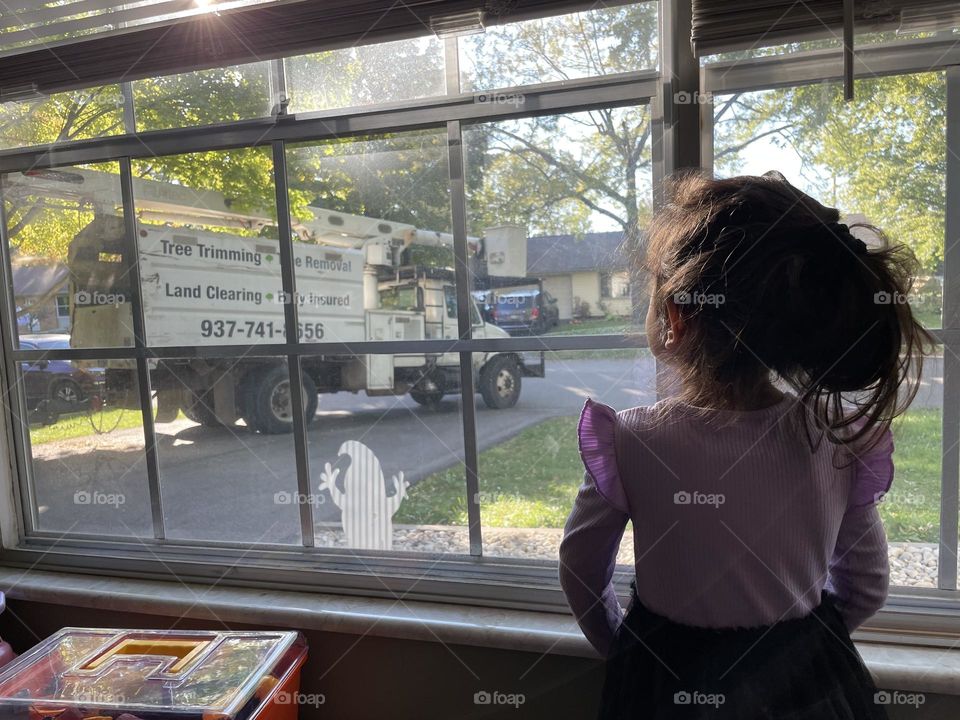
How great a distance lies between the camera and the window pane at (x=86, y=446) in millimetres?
1905

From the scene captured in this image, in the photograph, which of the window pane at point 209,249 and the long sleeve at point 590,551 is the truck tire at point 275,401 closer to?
the window pane at point 209,249

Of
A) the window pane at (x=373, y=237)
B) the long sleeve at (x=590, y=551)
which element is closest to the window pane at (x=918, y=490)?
the long sleeve at (x=590, y=551)

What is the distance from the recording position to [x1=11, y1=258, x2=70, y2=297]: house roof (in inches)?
Result: 76.1

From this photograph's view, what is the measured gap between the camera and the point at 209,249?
190cm

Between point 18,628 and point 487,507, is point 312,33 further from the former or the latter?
point 18,628

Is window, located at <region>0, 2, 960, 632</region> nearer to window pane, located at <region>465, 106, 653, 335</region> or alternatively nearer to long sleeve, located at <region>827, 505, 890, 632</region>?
window pane, located at <region>465, 106, 653, 335</region>

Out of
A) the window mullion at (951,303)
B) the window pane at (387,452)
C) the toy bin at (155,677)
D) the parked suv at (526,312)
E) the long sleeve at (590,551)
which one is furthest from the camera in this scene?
the window pane at (387,452)

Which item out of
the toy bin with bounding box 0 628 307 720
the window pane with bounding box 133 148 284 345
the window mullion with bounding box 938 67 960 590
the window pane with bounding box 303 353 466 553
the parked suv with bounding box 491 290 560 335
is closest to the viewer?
the toy bin with bounding box 0 628 307 720

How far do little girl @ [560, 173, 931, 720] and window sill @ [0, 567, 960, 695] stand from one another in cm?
44

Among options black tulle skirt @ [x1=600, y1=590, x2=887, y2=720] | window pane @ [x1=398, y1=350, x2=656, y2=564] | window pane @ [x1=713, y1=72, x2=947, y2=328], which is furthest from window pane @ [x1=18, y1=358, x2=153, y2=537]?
window pane @ [x1=713, y1=72, x2=947, y2=328]

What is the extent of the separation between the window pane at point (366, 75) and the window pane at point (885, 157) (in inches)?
34.0

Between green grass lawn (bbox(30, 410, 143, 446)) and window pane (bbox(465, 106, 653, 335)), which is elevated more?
window pane (bbox(465, 106, 653, 335))

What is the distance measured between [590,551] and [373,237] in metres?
1.06

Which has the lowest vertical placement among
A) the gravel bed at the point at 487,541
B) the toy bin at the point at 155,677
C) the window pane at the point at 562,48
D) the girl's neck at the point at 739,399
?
the toy bin at the point at 155,677
